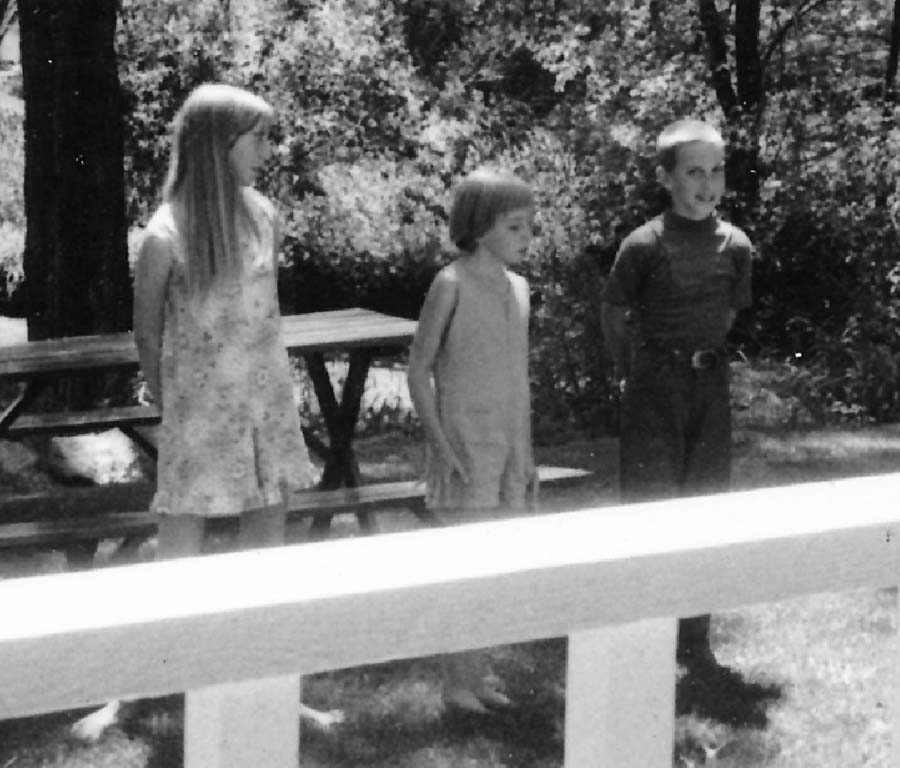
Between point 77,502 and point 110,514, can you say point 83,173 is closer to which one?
point 77,502

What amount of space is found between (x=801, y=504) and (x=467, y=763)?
303 centimetres

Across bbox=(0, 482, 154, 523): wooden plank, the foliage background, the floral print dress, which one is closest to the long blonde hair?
the floral print dress

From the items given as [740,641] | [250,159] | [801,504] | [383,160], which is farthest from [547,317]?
[801,504]

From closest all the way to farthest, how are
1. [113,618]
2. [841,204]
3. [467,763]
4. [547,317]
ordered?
[113,618] → [467,763] → [547,317] → [841,204]

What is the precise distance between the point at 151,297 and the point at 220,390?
29 cm

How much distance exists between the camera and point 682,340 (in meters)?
4.54

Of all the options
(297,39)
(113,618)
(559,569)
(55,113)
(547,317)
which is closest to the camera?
(113,618)

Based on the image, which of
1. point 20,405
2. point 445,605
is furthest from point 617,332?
point 445,605

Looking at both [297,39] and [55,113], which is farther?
[297,39]

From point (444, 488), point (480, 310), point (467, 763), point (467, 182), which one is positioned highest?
point (467, 182)

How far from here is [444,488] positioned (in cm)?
433

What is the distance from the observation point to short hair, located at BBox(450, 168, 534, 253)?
4.24 m

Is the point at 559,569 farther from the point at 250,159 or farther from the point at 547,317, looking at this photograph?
the point at 547,317

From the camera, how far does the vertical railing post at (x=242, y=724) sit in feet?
3.02
